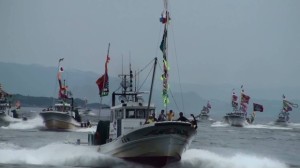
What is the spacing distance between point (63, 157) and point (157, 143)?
26.5ft

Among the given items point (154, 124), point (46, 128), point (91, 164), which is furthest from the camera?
point (46, 128)

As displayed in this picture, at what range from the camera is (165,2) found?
36.8 meters

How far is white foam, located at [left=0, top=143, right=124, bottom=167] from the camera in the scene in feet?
115

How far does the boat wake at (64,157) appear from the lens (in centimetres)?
3484

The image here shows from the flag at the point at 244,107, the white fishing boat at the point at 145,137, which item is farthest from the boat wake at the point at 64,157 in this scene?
the flag at the point at 244,107

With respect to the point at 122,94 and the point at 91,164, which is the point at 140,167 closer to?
the point at 91,164

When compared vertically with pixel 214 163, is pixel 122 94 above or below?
above

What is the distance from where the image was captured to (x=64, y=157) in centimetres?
3694

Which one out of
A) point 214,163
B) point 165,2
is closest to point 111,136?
point 214,163

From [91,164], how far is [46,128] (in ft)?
183

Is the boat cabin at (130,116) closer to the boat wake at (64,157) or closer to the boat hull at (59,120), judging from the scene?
the boat wake at (64,157)

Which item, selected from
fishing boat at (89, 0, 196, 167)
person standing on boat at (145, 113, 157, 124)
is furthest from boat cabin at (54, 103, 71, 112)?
person standing on boat at (145, 113, 157, 124)

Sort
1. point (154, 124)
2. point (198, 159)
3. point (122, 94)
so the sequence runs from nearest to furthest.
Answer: point (154, 124) < point (198, 159) < point (122, 94)

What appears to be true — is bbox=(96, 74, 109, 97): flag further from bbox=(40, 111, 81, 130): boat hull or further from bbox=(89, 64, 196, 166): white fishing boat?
bbox=(40, 111, 81, 130): boat hull
